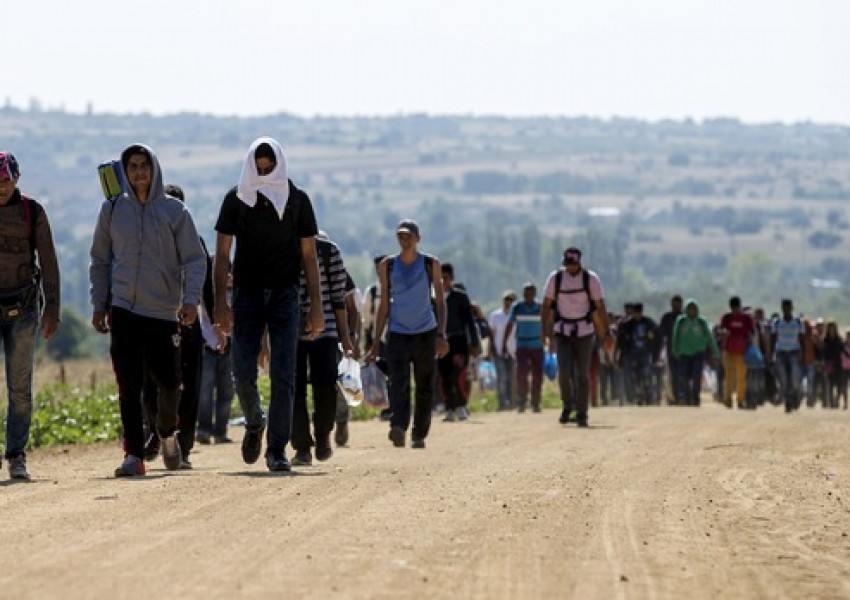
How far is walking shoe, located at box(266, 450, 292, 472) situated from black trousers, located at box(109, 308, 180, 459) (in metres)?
0.69

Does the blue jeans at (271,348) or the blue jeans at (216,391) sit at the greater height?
the blue jeans at (271,348)

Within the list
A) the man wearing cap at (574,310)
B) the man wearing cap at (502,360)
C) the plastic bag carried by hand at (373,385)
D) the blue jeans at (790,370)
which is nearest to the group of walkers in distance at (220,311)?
the plastic bag carried by hand at (373,385)

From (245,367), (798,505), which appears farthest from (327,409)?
(798,505)

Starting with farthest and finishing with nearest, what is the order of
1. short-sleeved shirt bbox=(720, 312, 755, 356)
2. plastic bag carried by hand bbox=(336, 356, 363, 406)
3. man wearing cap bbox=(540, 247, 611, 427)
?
short-sleeved shirt bbox=(720, 312, 755, 356)
man wearing cap bbox=(540, 247, 611, 427)
plastic bag carried by hand bbox=(336, 356, 363, 406)

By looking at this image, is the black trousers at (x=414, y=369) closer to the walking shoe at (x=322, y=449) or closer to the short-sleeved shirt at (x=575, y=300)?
the walking shoe at (x=322, y=449)

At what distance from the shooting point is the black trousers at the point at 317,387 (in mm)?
16016

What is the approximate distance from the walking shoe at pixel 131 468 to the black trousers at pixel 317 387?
1.71m

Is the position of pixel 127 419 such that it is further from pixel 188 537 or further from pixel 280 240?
pixel 188 537

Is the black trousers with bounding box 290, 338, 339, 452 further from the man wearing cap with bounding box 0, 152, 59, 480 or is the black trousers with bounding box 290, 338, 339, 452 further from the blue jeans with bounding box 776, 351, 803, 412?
the blue jeans with bounding box 776, 351, 803, 412

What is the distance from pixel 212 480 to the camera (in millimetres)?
13602

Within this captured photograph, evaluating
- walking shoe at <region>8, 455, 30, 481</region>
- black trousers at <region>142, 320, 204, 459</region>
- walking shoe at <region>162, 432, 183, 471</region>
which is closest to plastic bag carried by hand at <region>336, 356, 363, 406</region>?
black trousers at <region>142, 320, 204, 459</region>

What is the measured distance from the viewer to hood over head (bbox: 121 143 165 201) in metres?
14.0

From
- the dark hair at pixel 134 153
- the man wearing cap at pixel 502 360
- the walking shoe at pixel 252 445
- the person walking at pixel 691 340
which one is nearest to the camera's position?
the dark hair at pixel 134 153

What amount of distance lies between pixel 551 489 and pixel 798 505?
139 centimetres
